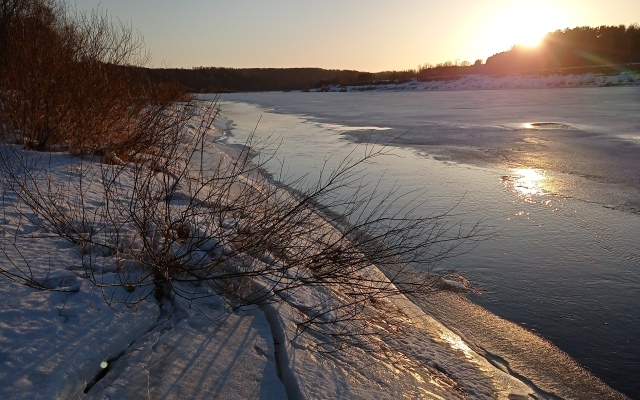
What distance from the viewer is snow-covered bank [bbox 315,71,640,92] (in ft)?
88.9

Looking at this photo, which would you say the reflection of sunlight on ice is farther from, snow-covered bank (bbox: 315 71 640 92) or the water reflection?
snow-covered bank (bbox: 315 71 640 92)

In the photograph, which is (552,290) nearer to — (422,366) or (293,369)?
(422,366)

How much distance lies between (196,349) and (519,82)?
32.2 m

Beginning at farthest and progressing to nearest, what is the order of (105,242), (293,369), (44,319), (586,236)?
(586,236)
(105,242)
(293,369)
(44,319)

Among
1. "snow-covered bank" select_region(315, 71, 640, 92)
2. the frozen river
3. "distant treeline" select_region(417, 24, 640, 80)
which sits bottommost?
the frozen river

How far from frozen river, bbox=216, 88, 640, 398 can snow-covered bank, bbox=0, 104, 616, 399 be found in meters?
0.64

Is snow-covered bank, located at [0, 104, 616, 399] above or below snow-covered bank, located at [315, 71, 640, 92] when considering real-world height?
below

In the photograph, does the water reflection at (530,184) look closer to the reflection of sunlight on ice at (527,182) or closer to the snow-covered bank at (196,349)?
the reflection of sunlight on ice at (527,182)

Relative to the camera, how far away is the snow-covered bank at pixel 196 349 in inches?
73.9

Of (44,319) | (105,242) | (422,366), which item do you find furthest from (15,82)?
(422,366)

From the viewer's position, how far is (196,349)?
7.24 ft

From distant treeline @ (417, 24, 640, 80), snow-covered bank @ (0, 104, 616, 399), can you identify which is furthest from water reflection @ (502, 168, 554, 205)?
distant treeline @ (417, 24, 640, 80)

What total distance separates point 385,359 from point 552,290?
1.66 meters

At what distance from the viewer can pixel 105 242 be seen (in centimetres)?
282
